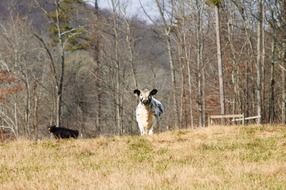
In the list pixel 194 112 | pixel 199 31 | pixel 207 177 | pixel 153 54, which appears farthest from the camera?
pixel 153 54

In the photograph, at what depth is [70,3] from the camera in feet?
146

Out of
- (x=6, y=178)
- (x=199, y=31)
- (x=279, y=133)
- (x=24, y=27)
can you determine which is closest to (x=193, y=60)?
(x=199, y=31)

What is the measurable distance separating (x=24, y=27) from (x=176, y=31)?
12.4 m

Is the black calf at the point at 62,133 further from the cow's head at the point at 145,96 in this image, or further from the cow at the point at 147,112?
the cow's head at the point at 145,96

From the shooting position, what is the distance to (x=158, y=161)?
1145 centimetres

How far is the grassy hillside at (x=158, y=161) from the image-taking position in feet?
27.8

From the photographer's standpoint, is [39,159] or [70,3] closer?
[39,159]

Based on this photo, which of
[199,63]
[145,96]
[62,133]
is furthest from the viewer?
[199,63]

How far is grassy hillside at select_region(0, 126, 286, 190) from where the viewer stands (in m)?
8.47

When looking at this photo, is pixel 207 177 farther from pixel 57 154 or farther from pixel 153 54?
pixel 153 54

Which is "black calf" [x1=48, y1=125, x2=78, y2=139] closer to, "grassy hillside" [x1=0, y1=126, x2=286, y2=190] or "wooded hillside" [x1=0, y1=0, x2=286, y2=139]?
"grassy hillside" [x1=0, y1=126, x2=286, y2=190]

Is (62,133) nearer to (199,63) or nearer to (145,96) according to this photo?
(145,96)

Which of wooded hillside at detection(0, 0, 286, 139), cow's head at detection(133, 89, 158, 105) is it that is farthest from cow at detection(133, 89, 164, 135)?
wooded hillside at detection(0, 0, 286, 139)

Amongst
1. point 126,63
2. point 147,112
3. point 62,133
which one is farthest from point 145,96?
point 126,63
